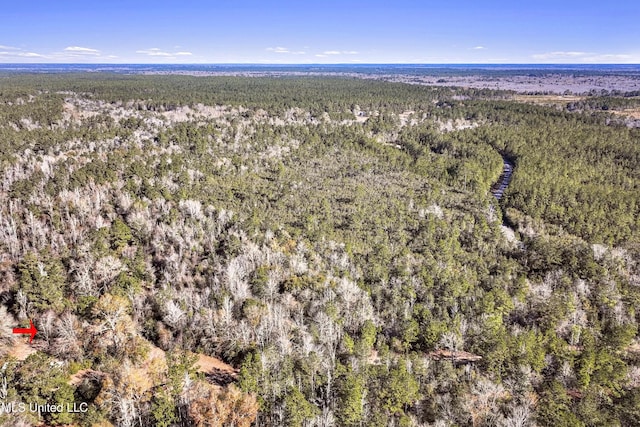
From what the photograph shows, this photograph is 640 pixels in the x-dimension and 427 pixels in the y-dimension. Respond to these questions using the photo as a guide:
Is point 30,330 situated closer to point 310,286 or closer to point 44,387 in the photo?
point 44,387

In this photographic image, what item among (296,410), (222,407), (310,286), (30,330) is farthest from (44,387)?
(310,286)

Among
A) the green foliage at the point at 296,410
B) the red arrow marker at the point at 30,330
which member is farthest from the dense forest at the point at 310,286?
the red arrow marker at the point at 30,330

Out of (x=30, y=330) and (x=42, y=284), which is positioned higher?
(x=42, y=284)

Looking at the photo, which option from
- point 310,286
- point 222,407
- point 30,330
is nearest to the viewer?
point 222,407

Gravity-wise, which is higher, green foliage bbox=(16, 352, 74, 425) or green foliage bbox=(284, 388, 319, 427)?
green foliage bbox=(16, 352, 74, 425)

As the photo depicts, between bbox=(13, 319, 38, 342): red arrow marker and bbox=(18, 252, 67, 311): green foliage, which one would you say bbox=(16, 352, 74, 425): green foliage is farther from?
bbox=(18, 252, 67, 311): green foliage

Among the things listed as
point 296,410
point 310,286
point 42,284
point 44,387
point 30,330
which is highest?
point 42,284

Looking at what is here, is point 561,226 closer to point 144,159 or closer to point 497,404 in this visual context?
point 497,404

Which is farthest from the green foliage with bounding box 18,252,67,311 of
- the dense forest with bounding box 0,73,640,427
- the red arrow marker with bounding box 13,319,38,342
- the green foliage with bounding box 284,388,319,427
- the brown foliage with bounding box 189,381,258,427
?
the green foliage with bounding box 284,388,319,427
